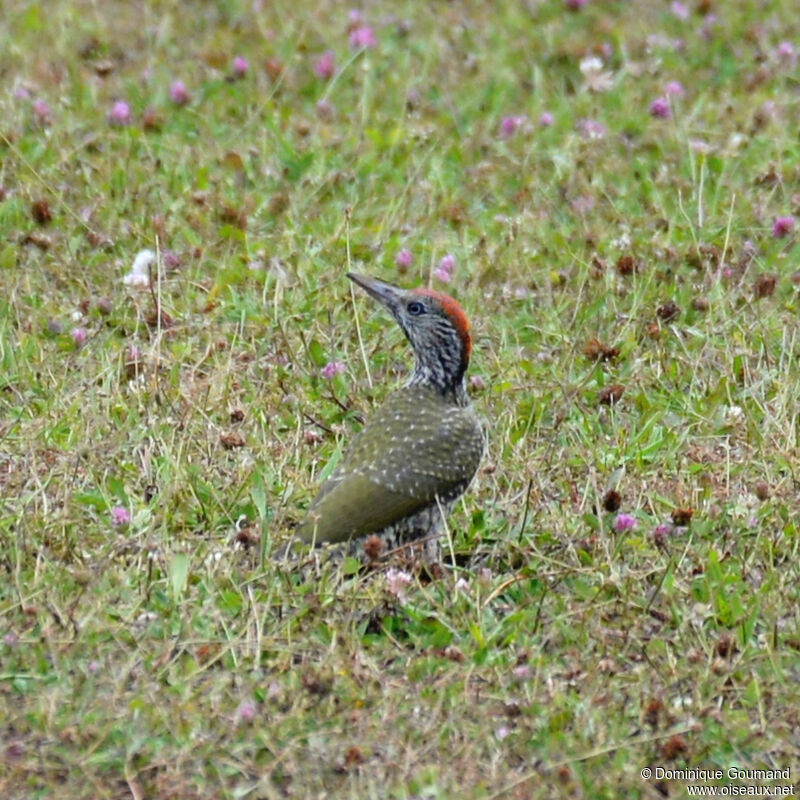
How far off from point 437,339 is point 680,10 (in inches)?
180

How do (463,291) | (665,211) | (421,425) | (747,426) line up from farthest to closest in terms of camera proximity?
(665,211), (463,291), (747,426), (421,425)

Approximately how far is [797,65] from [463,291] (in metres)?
2.96

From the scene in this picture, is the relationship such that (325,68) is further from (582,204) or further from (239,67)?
(582,204)

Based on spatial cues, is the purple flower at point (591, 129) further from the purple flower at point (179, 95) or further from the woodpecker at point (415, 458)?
the woodpecker at point (415, 458)

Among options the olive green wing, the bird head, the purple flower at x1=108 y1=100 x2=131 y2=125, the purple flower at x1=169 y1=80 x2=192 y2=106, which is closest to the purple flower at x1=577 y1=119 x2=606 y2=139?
the purple flower at x1=169 y1=80 x2=192 y2=106

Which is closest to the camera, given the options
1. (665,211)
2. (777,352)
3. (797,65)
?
(777,352)

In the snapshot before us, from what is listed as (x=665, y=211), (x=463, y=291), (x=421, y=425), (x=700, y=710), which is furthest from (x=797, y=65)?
(x=700, y=710)

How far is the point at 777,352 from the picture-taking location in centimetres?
722

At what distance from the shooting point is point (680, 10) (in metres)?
10.3

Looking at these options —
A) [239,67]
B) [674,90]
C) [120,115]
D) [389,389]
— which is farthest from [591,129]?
[389,389]

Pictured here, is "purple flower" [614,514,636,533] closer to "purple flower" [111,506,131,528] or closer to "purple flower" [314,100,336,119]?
"purple flower" [111,506,131,528]

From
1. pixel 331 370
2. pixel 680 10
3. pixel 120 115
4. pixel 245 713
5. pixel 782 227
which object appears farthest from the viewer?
pixel 680 10

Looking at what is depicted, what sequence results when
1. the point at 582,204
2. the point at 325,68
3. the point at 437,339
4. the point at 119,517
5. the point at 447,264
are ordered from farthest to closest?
the point at 325,68 → the point at 582,204 → the point at 447,264 → the point at 437,339 → the point at 119,517

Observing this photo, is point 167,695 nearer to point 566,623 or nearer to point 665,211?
point 566,623
